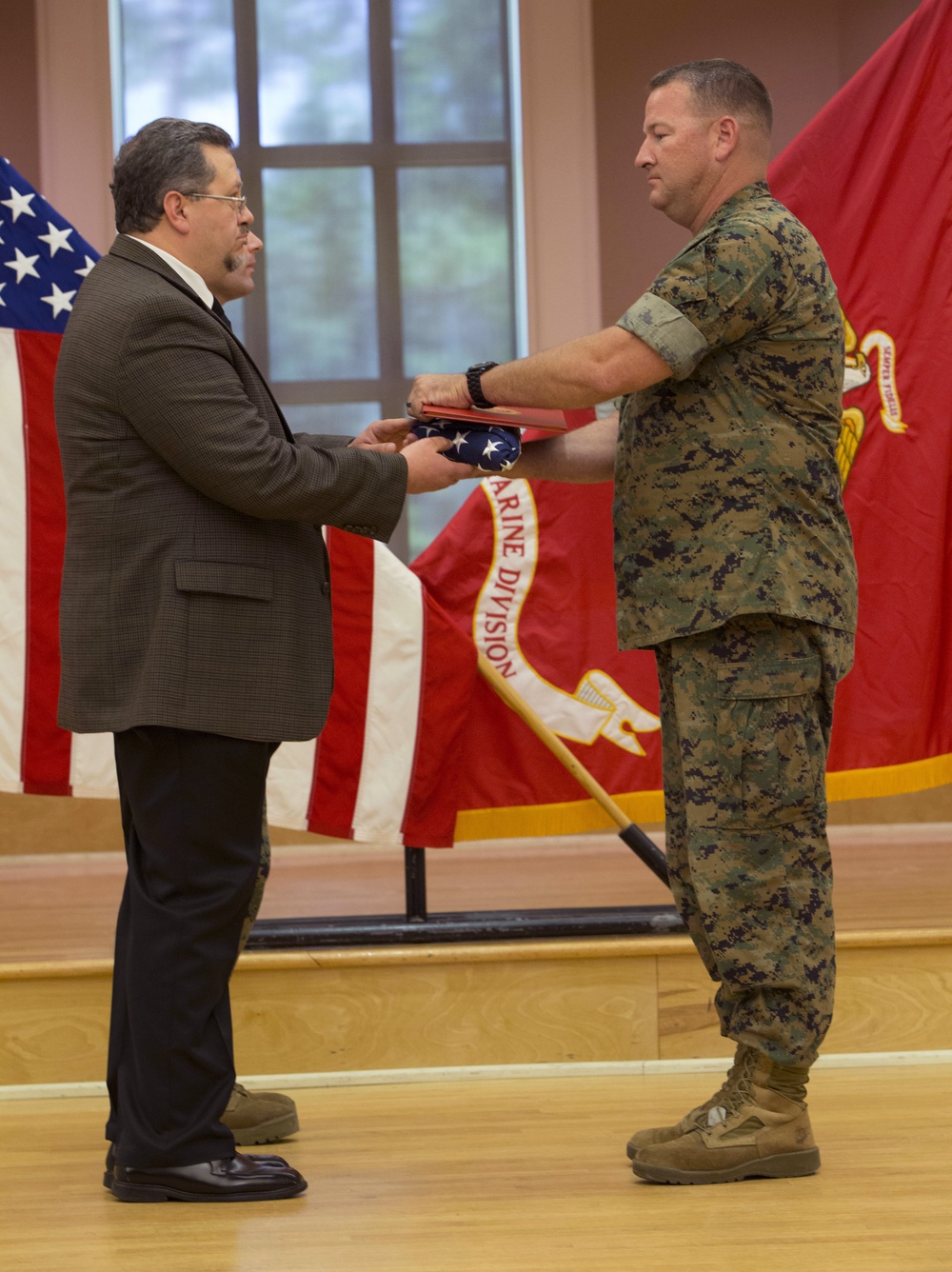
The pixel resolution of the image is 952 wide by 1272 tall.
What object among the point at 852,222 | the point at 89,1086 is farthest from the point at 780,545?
the point at 89,1086

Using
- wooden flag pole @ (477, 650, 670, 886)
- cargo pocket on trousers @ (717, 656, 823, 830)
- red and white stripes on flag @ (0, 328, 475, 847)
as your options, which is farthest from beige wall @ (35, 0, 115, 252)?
cargo pocket on trousers @ (717, 656, 823, 830)

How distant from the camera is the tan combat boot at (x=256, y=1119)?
2.15m

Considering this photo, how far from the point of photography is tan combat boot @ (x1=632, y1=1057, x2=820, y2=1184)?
6.27ft

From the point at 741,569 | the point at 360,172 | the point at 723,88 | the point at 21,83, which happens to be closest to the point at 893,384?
the point at 723,88

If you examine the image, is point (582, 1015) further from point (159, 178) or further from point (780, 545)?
point (159, 178)

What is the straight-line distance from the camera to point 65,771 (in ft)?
9.00

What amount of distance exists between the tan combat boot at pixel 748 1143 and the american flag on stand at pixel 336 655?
0.93 meters

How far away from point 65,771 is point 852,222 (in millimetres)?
1919

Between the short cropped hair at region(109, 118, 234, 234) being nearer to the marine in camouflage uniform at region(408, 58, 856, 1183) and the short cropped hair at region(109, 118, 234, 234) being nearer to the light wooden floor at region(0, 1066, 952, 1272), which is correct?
the marine in camouflage uniform at region(408, 58, 856, 1183)

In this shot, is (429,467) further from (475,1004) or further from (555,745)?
(475,1004)

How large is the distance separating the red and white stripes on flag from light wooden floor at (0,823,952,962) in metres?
0.37

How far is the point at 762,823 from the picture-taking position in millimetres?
1945

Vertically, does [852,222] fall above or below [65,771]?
above

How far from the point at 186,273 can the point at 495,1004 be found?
1.38 meters
